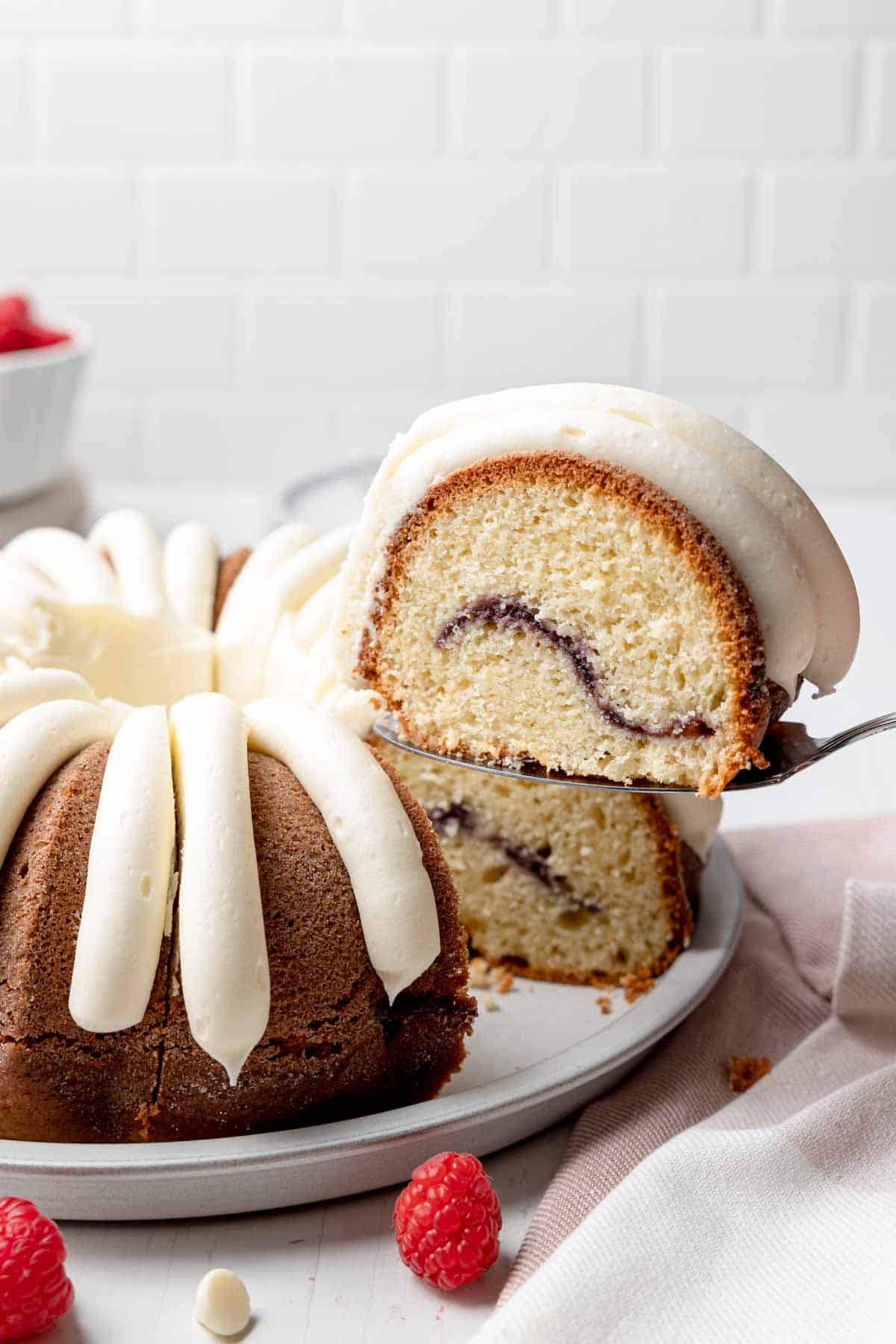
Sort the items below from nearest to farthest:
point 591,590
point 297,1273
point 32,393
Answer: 1. point 297,1273
2. point 591,590
3. point 32,393

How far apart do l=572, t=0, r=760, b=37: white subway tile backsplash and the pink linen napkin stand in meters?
2.69

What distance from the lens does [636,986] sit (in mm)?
2072

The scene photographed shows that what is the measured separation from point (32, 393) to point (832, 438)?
8.10 ft

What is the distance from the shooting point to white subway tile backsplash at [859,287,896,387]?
4500 millimetres

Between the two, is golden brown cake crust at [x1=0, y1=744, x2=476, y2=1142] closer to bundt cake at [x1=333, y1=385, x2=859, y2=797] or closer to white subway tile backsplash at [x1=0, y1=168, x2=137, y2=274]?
bundt cake at [x1=333, y1=385, x2=859, y2=797]

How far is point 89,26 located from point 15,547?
2509mm

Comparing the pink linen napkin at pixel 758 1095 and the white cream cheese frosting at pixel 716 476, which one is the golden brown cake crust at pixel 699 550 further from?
the pink linen napkin at pixel 758 1095

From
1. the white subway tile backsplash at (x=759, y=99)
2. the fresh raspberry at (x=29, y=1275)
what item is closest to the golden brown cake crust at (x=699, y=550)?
the fresh raspberry at (x=29, y=1275)

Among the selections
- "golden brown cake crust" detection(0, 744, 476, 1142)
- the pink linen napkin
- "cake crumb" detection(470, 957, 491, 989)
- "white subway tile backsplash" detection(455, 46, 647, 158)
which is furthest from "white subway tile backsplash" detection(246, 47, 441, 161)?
"golden brown cake crust" detection(0, 744, 476, 1142)

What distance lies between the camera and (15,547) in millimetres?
2525

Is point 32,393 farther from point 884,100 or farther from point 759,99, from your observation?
point 884,100

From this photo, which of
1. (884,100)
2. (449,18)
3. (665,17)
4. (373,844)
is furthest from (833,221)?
(373,844)

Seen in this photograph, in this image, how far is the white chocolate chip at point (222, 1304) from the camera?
4.71ft

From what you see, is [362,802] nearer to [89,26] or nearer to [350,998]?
[350,998]
